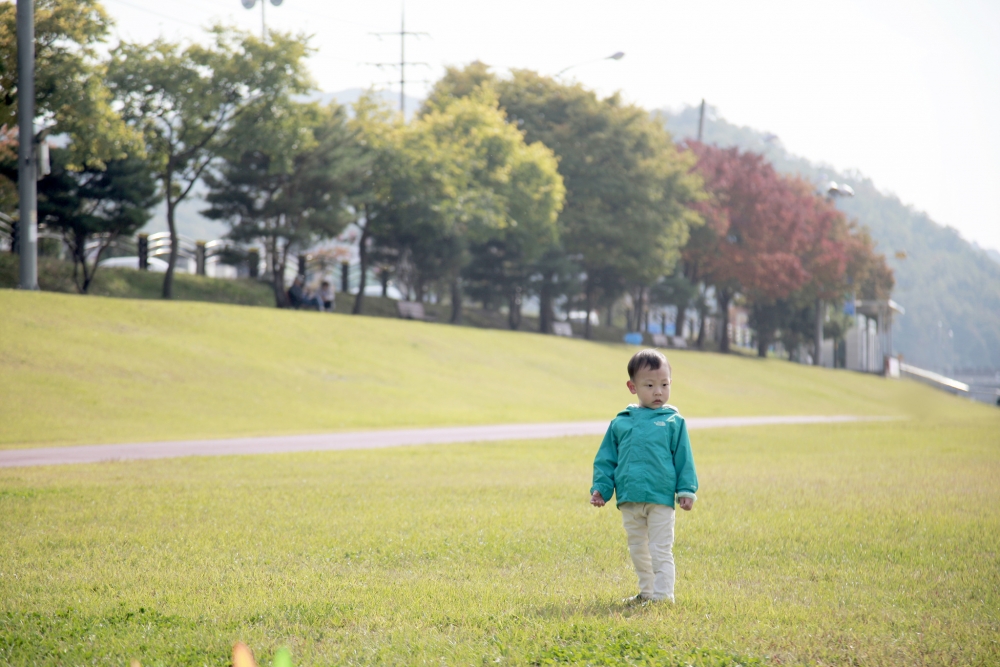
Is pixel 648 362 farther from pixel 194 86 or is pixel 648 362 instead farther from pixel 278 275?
pixel 278 275

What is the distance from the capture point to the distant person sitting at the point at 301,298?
3716cm

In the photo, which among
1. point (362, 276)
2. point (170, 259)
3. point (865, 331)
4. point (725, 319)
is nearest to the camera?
point (170, 259)

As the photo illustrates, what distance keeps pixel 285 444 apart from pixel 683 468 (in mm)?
12117

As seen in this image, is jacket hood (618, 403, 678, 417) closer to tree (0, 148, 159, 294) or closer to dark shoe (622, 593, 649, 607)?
dark shoe (622, 593, 649, 607)

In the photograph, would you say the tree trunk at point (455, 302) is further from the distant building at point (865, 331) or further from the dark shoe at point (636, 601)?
the distant building at point (865, 331)

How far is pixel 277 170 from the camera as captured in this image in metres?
36.4

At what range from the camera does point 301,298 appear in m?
37.3

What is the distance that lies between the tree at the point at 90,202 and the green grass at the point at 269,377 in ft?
19.1

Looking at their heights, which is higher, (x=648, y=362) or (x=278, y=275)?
(x=278, y=275)

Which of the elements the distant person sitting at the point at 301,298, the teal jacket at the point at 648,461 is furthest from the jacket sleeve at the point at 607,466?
the distant person sitting at the point at 301,298

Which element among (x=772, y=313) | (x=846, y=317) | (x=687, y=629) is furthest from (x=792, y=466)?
(x=846, y=317)

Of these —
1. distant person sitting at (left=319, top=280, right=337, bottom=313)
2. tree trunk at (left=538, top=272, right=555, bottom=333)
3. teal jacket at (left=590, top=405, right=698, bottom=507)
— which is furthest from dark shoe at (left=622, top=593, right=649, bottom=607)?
tree trunk at (left=538, top=272, right=555, bottom=333)

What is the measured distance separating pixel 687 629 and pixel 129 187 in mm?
32736

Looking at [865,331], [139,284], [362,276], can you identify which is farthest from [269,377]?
[865,331]
